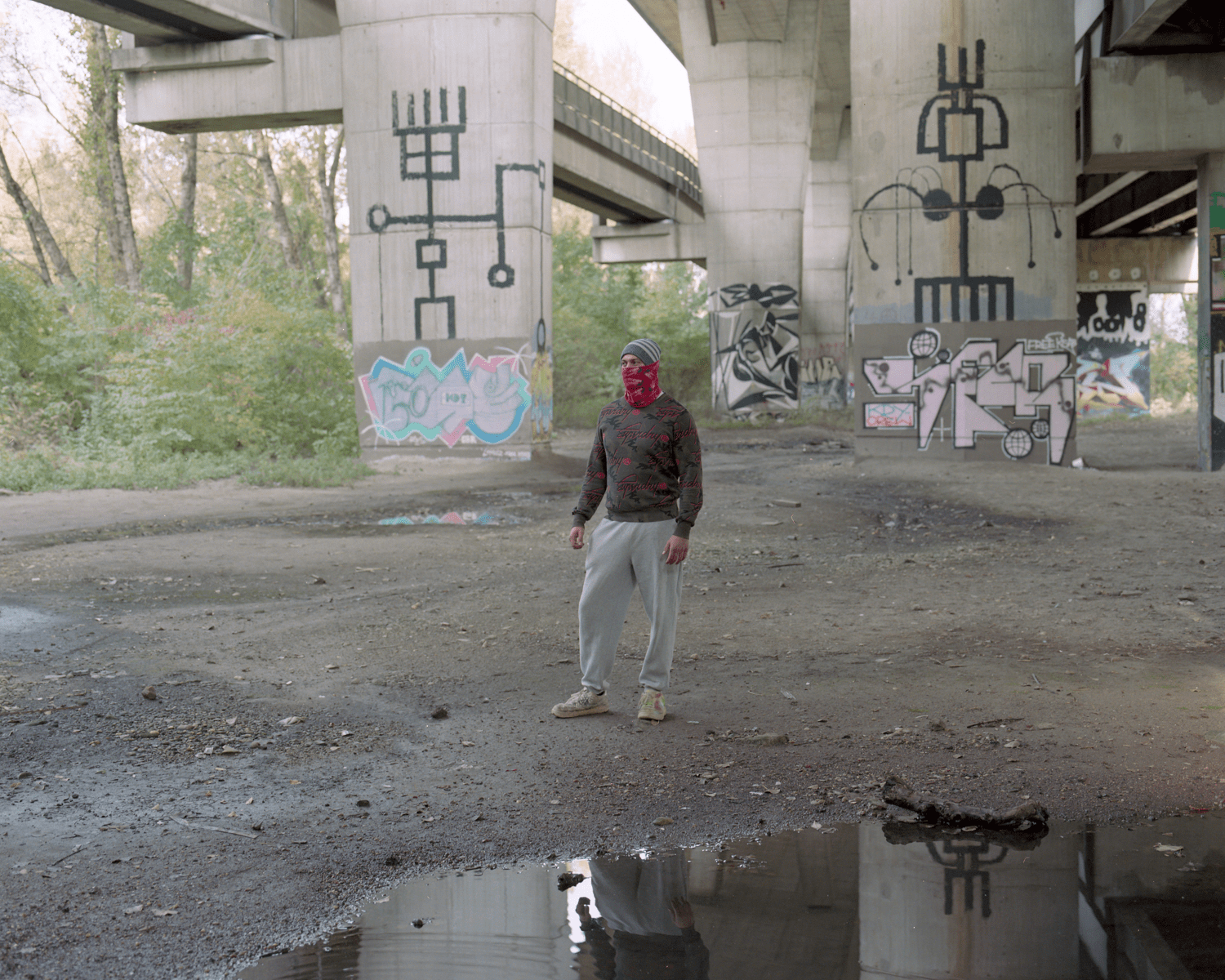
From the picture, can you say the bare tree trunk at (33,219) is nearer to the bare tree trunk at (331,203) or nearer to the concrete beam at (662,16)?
the bare tree trunk at (331,203)

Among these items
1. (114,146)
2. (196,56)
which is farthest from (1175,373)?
(114,146)

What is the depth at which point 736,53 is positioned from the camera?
36531mm

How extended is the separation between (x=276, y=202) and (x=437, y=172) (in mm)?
17318

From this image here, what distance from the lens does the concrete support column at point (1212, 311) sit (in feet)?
56.3

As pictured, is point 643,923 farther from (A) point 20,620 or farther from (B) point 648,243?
(B) point 648,243

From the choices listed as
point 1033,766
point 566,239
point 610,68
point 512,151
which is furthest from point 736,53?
point 1033,766

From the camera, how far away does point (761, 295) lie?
3738 cm

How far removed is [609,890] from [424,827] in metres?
0.90

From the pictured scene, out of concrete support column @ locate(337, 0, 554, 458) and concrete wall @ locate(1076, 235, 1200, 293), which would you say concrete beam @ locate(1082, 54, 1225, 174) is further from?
concrete wall @ locate(1076, 235, 1200, 293)

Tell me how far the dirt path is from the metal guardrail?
16004 millimetres

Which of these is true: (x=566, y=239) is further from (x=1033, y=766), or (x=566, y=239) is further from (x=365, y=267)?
(x=1033, y=766)

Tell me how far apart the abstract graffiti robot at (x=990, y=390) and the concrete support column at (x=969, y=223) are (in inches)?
0.9

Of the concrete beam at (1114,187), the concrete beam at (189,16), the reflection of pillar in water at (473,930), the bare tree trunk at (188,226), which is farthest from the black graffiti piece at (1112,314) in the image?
the reflection of pillar in water at (473,930)

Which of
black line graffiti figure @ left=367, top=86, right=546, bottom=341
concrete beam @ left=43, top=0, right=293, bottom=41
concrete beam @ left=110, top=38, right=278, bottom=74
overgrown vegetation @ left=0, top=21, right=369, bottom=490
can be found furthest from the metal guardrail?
overgrown vegetation @ left=0, top=21, right=369, bottom=490
